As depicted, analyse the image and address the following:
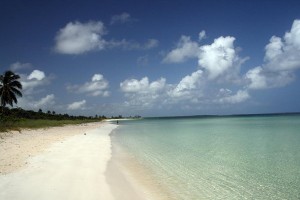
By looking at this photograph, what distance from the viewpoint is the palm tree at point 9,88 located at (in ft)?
219

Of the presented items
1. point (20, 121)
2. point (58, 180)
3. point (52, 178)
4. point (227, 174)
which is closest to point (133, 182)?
point (58, 180)

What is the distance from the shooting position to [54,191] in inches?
407

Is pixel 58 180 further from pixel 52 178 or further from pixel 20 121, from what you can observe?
pixel 20 121

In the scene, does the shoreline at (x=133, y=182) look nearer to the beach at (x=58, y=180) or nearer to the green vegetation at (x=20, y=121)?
the beach at (x=58, y=180)

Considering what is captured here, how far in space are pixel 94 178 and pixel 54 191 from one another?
2.74 meters

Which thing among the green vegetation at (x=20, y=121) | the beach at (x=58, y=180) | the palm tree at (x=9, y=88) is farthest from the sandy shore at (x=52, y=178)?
the palm tree at (x=9, y=88)

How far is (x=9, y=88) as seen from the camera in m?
67.2

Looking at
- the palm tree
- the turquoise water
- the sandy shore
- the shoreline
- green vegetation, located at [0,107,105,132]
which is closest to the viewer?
the sandy shore

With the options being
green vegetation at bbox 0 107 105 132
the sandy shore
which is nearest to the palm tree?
green vegetation at bbox 0 107 105 132

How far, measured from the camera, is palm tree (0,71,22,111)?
219 feet

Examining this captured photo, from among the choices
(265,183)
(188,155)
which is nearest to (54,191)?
(265,183)

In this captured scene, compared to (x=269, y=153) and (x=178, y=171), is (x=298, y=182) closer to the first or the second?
(x=178, y=171)

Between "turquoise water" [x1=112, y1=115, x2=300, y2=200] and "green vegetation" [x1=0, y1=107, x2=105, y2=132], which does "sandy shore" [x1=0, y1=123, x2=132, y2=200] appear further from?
"green vegetation" [x1=0, y1=107, x2=105, y2=132]

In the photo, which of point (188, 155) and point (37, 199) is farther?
point (188, 155)
